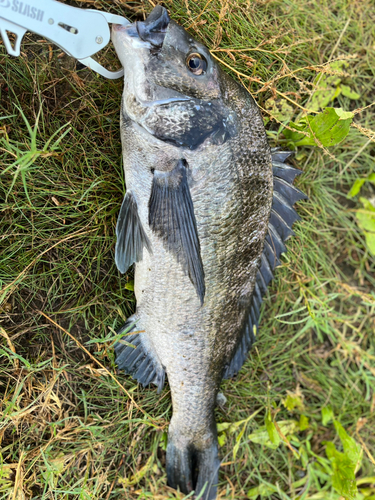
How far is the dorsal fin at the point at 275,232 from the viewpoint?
2.12 meters

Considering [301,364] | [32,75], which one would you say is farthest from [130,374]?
[32,75]

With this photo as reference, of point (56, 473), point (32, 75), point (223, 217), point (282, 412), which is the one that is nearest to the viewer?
point (223, 217)

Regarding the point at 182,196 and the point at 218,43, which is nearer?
the point at 182,196

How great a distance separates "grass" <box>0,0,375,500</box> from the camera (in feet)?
6.54

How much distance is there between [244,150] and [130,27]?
30.5 inches

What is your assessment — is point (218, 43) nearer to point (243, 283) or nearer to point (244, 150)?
point (244, 150)

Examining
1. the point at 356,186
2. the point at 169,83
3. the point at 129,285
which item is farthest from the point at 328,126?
the point at 129,285

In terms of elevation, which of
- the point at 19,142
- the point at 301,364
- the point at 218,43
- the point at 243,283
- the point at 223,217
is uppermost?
the point at 218,43

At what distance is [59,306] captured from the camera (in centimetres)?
213

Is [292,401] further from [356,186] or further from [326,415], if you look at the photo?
[356,186]

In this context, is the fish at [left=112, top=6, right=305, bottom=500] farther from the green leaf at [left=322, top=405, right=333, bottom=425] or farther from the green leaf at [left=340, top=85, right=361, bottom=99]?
the green leaf at [left=340, top=85, right=361, bottom=99]

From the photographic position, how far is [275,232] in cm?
217

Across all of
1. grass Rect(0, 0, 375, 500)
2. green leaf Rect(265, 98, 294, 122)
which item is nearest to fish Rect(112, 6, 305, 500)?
grass Rect(0, 0, 375, 500)

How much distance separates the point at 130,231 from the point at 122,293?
20.7 inches
